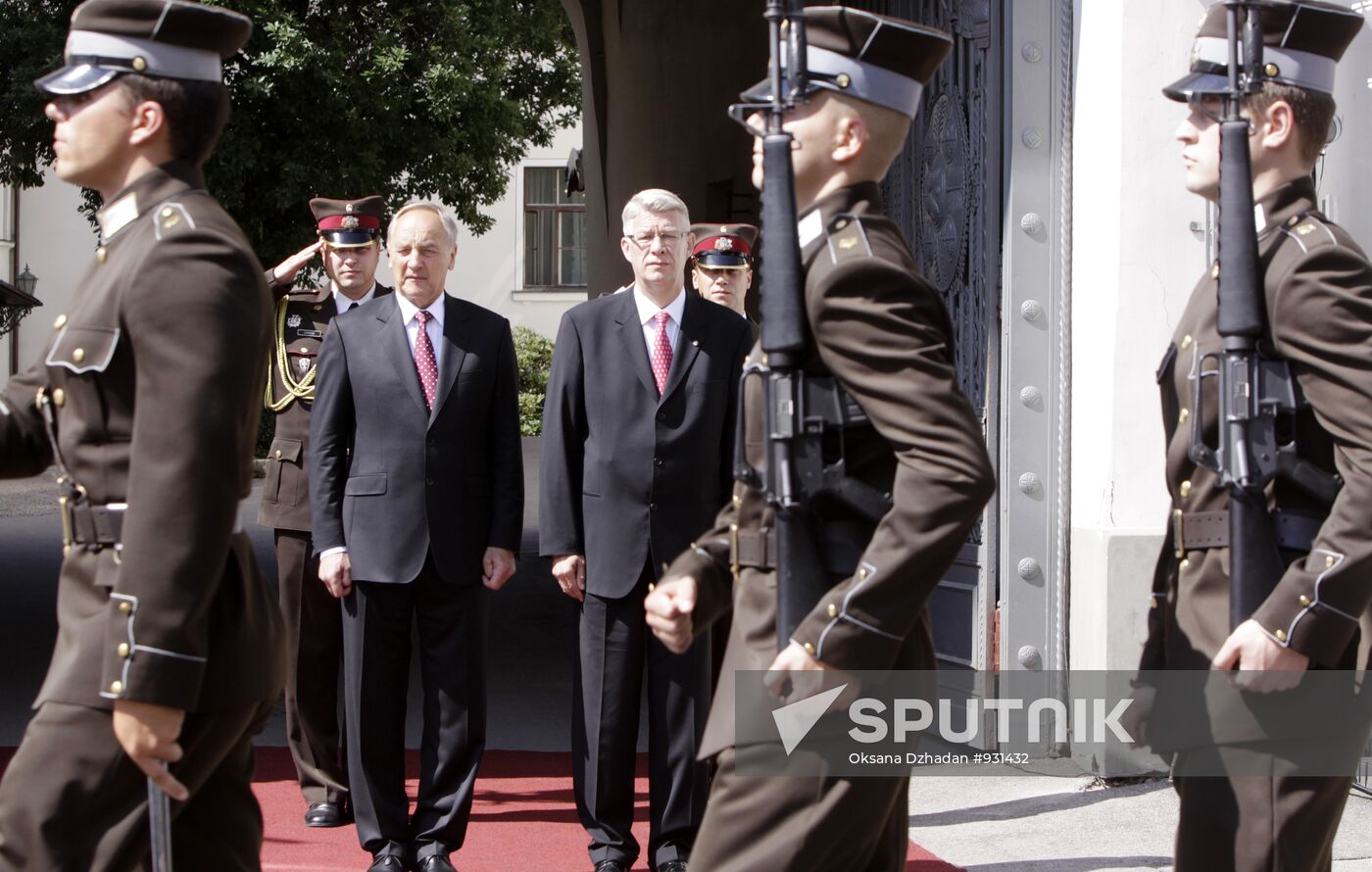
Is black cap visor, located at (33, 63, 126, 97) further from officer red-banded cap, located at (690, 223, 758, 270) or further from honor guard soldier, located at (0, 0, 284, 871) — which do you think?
officer red-banded cap, located at (690, 223, 758, 270)

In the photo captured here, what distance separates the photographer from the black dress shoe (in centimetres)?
597

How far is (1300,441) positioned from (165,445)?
1900 mm

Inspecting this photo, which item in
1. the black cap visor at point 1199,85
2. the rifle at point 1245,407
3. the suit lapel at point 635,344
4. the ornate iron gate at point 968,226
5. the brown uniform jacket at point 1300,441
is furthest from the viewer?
the ornate iron gate at point 968,226

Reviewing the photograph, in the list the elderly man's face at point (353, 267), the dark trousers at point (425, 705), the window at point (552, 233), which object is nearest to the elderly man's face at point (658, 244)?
the dark trousers at point (425, 705)

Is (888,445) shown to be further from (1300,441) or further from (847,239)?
(1300,441)

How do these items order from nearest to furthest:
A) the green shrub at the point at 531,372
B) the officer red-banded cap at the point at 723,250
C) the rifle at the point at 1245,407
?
the rifle at the point at 1245,407 < the officer red-banded cap at the point at 723,250 < the green shrub at the point at 531,372

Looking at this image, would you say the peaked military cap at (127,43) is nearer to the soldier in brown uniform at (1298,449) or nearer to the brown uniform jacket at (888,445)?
the brown uniform jacket at (888,445)

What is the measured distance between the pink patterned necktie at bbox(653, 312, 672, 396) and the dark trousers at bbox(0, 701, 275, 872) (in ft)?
8.73

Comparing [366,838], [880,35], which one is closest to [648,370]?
[366,838]

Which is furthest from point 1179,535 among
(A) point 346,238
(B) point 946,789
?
(A) point 346,238

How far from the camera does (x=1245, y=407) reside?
3.03 m

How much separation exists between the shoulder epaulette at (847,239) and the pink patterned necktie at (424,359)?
2815 millimetres

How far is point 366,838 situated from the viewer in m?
5.27

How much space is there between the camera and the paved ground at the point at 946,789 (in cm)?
549
